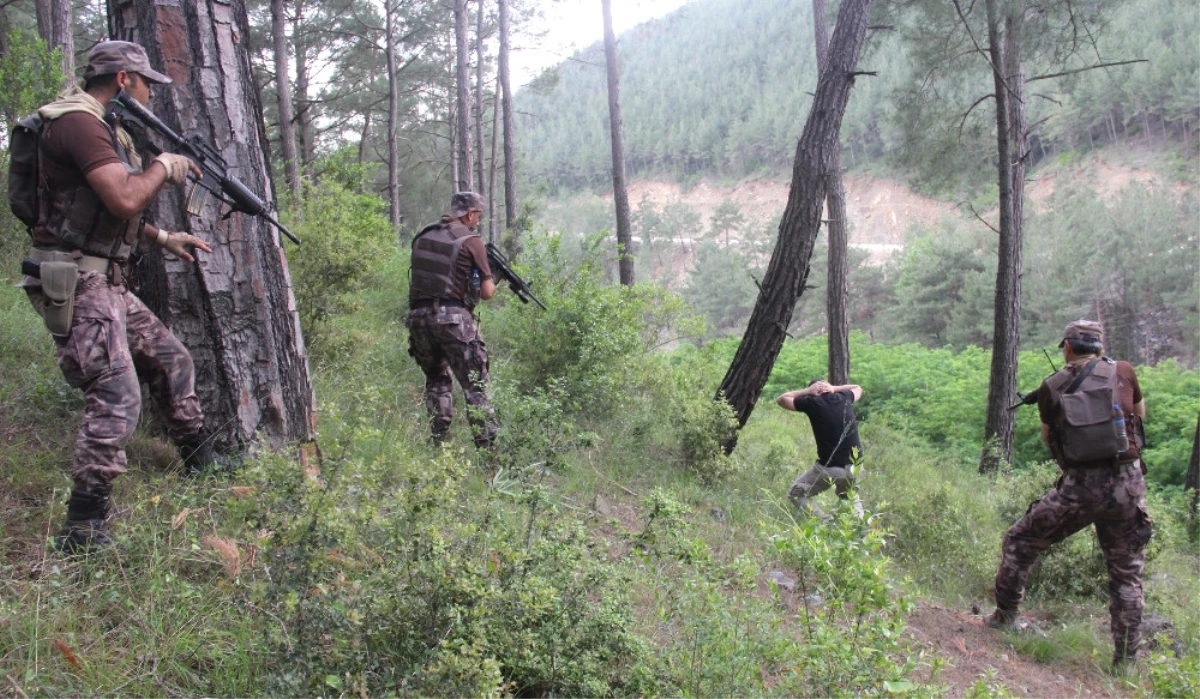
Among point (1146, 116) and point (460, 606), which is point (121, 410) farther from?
point (1146, 116)

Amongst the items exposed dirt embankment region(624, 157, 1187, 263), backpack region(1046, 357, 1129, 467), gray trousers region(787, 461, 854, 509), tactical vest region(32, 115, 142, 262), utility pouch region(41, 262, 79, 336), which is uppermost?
exposed dirt embankment region(624, 157, 1187, 263)

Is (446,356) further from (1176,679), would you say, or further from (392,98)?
(392,98)

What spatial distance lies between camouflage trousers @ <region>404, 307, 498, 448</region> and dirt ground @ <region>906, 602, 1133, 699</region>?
2983mm

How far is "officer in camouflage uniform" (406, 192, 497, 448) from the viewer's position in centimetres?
499

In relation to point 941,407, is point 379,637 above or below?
above

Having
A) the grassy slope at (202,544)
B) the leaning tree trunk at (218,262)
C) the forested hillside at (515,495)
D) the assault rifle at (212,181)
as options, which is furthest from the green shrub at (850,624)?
the assault rifle at (212,181)

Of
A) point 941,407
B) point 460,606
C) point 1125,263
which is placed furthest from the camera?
point 1125,263

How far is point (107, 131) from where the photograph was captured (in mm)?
2752

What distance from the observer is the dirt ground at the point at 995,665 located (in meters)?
3.95

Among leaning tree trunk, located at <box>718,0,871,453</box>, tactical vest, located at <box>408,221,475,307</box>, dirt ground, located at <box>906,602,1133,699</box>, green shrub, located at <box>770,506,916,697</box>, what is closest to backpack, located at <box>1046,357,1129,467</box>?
dirt ground, located at <box>906,602,1133,699</box>

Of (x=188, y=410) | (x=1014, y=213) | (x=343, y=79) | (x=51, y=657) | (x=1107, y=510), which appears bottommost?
(x=1107, y=510)

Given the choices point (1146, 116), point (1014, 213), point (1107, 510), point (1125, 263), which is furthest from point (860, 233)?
point (1107, 510)

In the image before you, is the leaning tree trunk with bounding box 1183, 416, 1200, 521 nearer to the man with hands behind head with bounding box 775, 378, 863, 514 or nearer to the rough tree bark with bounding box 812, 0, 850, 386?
the rough tree bark with bounding box 812, 0, 850, 386

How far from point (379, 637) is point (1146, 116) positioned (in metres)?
65.6
